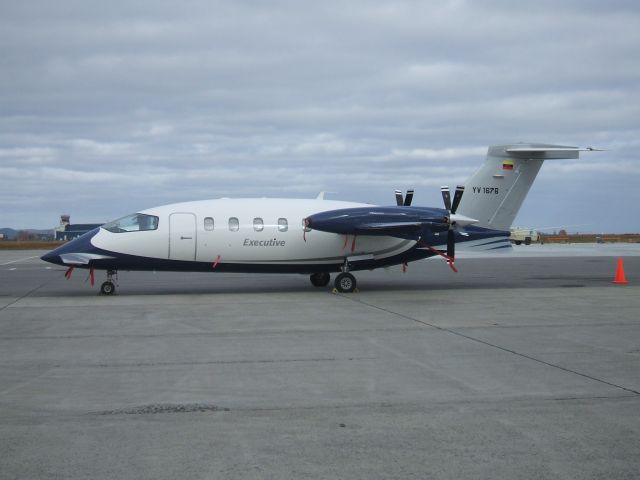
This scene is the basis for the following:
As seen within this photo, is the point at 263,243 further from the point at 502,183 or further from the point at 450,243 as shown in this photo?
the point at 502,183

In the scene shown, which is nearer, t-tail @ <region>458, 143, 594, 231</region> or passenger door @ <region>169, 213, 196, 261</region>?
passenger door @ <region>169, 213, 196, 261</region>

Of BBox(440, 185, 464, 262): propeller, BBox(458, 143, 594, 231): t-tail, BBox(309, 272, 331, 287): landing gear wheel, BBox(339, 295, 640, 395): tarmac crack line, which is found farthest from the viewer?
BBox(309, 272, 331, 287): landing gear wheel

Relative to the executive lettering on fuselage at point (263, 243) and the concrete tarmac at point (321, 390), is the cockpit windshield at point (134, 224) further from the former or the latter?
the concrete tarmac at point (321, 390)

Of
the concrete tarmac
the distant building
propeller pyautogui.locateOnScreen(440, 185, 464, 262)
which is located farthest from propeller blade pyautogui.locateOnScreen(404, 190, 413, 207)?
the distant building

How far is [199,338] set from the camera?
13828 millimetres

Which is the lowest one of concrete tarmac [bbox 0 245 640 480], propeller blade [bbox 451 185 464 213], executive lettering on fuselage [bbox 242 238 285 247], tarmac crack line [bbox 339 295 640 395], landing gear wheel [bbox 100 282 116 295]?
concrete tarmac [bbox 0 245 640 480]

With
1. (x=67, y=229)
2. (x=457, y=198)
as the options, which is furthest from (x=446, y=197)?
(x=67, y=229)

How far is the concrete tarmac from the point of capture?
21.3ft

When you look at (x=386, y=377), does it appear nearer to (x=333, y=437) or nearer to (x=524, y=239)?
(x=333, y=437)

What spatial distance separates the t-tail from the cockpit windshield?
10.1 metres

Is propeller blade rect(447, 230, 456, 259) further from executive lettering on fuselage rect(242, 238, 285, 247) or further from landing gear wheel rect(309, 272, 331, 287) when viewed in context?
executive lettering on fuselage rect(242, 238, 285, 247)

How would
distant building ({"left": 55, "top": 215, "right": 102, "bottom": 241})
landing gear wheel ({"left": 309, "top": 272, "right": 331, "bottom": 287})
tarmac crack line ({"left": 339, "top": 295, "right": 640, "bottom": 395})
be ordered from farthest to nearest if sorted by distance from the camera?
1. distant building ({"left": 55, "top": 215, "right": 102, "bottom": 241})
2. landing gear wheel ({"left": 309, "top": 272, "right": 331, "bottom": 287})
3. tarmac crack line ({"left": 339, "top": 295, "right": 640, "bottom": 395})

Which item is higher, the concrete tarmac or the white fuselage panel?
the white fuselage panel

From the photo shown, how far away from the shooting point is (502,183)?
24.7 m
